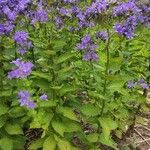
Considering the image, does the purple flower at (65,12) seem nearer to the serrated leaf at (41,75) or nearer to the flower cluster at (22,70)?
the serrated leaf at (41,75)

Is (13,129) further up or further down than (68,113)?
further down

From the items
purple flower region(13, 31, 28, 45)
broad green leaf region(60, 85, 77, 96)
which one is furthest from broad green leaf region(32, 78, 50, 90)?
purple flower region(13, 31, 28, 45)

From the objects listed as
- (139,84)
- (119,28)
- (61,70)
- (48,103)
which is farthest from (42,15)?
(139,84)

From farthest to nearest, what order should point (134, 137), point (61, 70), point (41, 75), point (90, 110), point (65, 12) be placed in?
1. point (134, 137)
2. point (65, 12)
3. point (90, 110)
4. point (61, 70)
5. point (41, 75)

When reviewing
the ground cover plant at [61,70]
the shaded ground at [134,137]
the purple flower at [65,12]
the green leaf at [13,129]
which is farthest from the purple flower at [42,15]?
the shaded ground at [134,137]

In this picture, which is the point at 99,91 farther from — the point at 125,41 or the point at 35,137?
the point at 35,137

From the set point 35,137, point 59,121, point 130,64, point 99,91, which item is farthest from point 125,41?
point 35,137

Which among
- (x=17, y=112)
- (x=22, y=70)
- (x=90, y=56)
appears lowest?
→ (x=17, y=112)

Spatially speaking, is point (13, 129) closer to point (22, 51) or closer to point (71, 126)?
point (71, 126)
